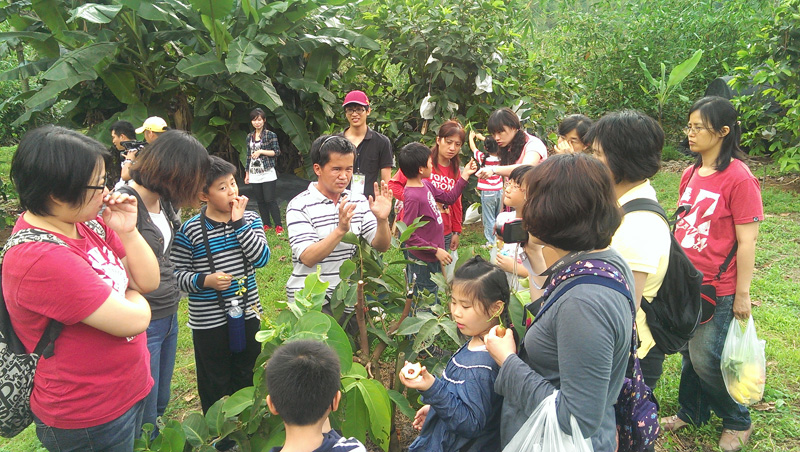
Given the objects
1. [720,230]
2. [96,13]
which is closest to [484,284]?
[720,230]

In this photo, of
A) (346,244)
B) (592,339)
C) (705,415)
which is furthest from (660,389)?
(592,339)

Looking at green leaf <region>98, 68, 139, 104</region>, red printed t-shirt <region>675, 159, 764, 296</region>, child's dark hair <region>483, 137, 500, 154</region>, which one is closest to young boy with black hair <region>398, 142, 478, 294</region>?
child's dark hair <region>483, 137, 500, 154</region>

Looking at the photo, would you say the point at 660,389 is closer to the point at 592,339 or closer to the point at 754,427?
the point at 754,427

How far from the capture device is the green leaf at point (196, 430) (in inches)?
85.6

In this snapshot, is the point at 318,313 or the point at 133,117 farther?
the point at 133,117

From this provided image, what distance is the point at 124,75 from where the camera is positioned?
6.67 meters

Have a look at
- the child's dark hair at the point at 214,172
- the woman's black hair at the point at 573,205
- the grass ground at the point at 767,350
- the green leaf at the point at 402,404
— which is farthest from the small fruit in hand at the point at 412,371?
the child's dark hair at the point at 214,172

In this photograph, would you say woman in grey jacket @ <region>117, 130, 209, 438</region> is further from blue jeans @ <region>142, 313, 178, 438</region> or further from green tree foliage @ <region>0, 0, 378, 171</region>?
green tree foliage @ <region>0, 0, 378, 171</region>

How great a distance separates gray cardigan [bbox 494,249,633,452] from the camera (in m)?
1.39

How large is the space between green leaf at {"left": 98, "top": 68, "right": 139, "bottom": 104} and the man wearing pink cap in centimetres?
328

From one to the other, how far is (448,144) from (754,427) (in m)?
2.67

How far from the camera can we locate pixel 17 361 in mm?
1701

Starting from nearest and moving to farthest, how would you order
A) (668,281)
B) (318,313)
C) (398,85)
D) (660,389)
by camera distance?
(318,313)
(668,281)
(660,389)
(398,85)

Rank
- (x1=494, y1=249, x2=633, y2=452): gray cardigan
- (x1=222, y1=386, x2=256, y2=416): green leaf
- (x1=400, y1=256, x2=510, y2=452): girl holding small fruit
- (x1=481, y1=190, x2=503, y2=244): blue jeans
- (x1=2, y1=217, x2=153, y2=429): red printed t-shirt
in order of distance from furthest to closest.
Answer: (x1=481, y1=190, x2=503, y2=244): blue jeans → (x1=222, y1=386, x2=256, y2=416): green leaf → (x1=400, y1=256, x2=510, y2=452): girl holding small fruit → (x1=2, y1=217, x2=153, y2=429): red printed t-shirt → (x1=494, y1=249, x2=633, y2=452): gray cardigan
